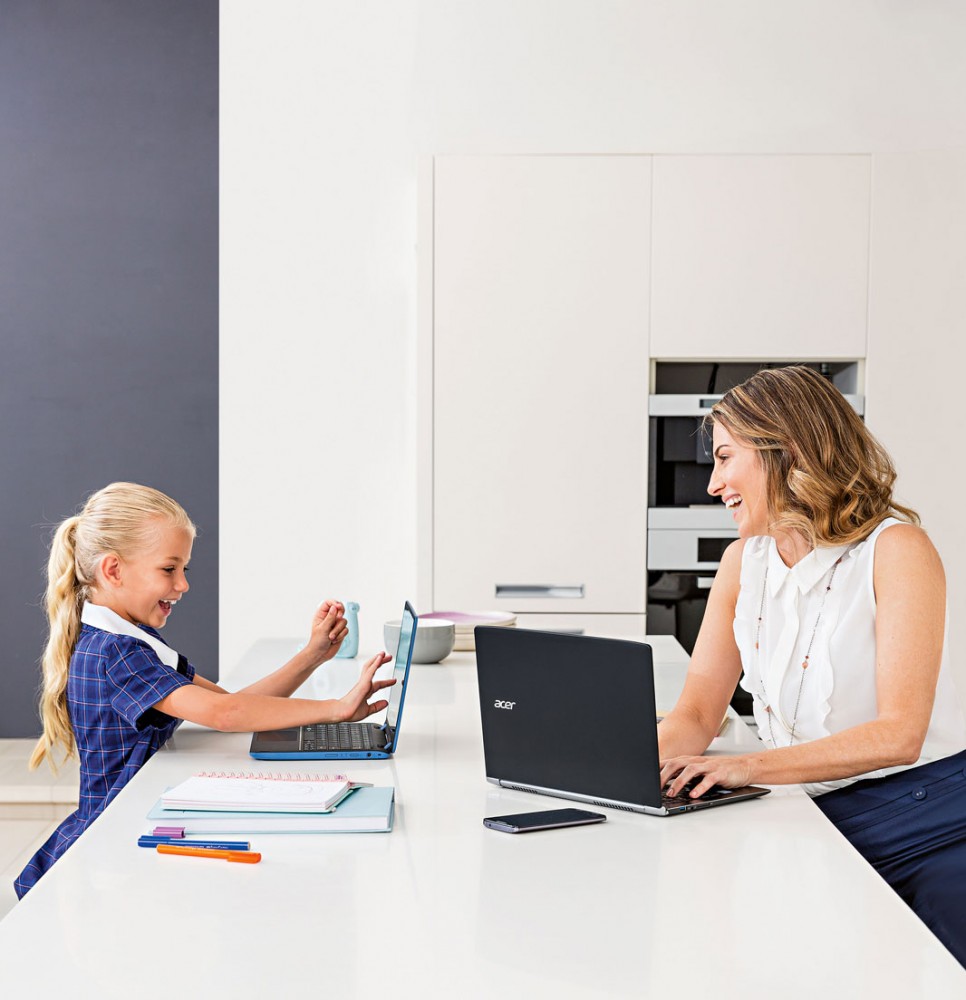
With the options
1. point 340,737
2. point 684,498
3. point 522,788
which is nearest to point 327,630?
point 340,737

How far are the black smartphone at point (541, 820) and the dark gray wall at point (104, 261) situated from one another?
2837 mm

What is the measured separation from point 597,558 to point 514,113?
151cm

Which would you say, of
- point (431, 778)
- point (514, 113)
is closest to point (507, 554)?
point (514, 113)

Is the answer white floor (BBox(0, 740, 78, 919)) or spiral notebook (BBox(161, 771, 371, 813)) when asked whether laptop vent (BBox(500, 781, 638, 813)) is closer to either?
spiral notebook (BBox(161, 771, 371, 813))

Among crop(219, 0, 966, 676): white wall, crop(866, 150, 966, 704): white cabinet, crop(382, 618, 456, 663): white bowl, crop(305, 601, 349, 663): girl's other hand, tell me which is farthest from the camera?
crop(219, 0, 966, 676): white wall

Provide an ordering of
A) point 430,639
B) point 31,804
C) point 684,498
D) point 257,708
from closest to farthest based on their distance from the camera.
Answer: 1. point 257,708
2. point 430,639
3. point 684,498
4. point 31,804

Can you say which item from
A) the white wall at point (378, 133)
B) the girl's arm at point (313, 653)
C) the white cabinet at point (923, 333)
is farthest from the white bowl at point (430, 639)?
the white cabinet at point (923, 333)

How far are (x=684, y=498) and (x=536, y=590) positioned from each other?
527mm

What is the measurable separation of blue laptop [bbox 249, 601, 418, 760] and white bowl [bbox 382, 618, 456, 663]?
1.70 ft

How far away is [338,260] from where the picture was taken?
3.82m

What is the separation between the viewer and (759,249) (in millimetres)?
3328

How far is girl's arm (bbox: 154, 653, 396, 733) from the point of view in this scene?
1.67 metres

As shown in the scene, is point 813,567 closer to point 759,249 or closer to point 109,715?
point 109,715

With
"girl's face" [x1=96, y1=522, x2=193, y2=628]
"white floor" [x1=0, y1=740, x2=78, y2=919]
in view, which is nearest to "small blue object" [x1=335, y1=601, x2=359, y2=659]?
"girl's face" [x1=96, y1=522, x2=193, y2=628]
